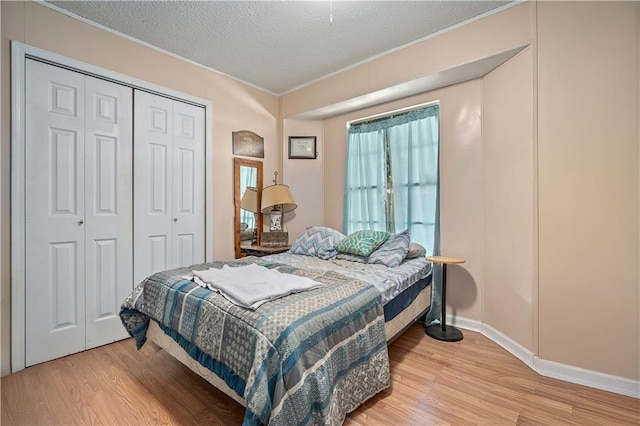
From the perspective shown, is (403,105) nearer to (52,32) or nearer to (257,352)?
(257,352)

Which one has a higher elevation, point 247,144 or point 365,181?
point 247,144

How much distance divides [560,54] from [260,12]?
2233 mm

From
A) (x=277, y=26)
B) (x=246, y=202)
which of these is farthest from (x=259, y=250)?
(x=277, y=26)

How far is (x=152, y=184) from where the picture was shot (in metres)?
2.76

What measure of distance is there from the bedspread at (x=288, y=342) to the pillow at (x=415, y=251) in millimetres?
1043

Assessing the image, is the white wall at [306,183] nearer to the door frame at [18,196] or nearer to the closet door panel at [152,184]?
the closet door panel at [152,184]

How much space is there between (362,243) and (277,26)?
6.92ft

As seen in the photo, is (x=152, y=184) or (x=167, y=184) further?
(x=167, y=184)

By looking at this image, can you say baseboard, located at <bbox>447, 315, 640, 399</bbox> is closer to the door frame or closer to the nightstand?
the nightstand

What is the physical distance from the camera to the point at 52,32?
2.22 metres

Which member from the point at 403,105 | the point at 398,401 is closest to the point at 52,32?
the point at 403,105

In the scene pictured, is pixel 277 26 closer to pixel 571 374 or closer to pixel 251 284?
pixel 251 284

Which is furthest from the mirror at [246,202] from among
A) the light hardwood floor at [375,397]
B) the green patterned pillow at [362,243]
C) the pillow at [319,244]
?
Result: the light hardwood floor at [375,397]

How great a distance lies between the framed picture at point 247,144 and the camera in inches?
136
